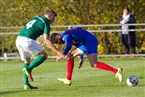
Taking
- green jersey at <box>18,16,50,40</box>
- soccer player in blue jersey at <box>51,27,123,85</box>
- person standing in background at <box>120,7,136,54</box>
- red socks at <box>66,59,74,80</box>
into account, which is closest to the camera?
green jersey at <box>18,16,50,40</box>

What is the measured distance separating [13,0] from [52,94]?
1801 centimetres

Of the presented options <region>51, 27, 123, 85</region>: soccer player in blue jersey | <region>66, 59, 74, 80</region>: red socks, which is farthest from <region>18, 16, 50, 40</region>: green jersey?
<region>66, 59, 74, 80</region>: red socks

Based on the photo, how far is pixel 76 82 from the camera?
15.6 m

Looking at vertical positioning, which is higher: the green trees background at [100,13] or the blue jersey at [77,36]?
the green trees background at [100,13]

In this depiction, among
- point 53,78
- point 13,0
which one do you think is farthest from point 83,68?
point 13,0

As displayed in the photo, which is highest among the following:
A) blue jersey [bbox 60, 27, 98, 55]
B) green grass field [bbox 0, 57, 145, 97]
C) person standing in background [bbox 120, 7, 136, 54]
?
person standing in background [bbox 120, 7, 136, 54]

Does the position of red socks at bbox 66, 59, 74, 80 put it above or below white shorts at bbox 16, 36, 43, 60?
below

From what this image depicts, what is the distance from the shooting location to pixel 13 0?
30719mm

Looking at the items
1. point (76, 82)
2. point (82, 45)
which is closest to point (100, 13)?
point (76, 82)

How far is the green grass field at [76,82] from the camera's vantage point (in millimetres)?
13141

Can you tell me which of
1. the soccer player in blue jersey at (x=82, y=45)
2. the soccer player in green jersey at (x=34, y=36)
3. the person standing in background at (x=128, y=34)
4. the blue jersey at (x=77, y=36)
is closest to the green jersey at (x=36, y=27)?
the soccer player in green jersey at (x=34, y=36)

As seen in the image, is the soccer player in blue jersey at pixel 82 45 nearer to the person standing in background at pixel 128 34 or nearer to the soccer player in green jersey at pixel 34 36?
the soccer player in green jersey at pixel 34 36

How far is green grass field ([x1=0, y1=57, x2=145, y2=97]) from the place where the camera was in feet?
43.1

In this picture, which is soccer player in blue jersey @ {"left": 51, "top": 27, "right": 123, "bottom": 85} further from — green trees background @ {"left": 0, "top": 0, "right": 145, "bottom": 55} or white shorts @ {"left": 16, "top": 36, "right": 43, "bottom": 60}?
green trees background @ {"left": 0, "top": 0, "right": 145, "bottom": 55}
